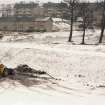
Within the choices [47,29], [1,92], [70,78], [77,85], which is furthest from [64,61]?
[47,29]

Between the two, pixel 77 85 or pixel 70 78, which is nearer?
pixel 77 85

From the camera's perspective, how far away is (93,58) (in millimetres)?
32062

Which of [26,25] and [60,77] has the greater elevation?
[26,25]

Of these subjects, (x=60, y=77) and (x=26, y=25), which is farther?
(x=26, y=25)

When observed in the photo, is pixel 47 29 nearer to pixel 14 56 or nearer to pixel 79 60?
pixel 14 56

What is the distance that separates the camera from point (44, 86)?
26.4 metres

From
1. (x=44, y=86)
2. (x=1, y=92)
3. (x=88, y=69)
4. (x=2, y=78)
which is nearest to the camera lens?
(x=1, y=92)

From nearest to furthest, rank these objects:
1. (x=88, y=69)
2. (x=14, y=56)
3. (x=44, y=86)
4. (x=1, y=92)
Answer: (x=1, y=92) < (x=44, y=86) < (x=88, y=69) < (x=14, y=56)

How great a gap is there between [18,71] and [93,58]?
7951 mm

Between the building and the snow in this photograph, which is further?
the building

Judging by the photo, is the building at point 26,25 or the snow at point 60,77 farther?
the building at point 26,25

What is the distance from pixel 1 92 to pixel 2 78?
381 cm

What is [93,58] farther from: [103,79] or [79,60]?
[103,79]

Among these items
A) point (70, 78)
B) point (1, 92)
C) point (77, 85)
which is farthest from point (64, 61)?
point (1, 92)
